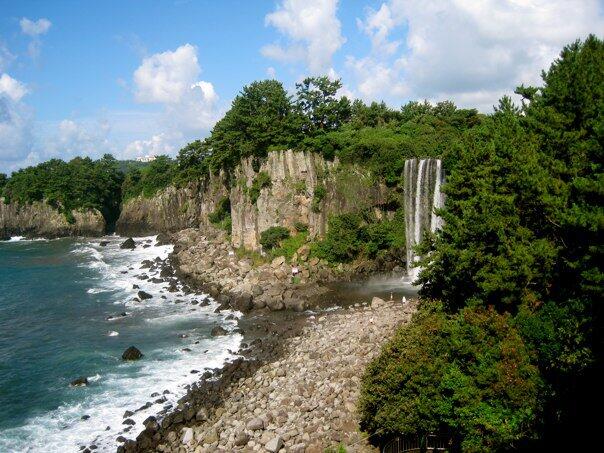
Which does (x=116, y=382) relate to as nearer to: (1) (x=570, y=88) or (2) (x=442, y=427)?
(2) (x=442, y=427)

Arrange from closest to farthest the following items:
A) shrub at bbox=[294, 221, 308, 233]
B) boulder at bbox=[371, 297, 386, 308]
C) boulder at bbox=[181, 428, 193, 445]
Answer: boulder at bbox=[181, 428, 193, 445], boulder at bbox=[371, 297, 386, 308], shrub at bbox=[294, 221, 308, 233]

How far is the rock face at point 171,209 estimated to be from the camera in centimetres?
7050

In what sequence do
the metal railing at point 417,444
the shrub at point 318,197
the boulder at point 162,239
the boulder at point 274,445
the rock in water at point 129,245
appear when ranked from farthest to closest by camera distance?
the boulder at point 162,239 < the rock in water at point 129,245 < the shrub at point 318,197 < the boulder at point 274,445 < the metal railing at point 417,444

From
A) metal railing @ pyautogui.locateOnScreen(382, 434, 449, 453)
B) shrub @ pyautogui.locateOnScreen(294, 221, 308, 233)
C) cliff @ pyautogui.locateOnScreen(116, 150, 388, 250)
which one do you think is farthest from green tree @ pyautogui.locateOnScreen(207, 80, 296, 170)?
metal railing @ pyautogui.locateOnScreen(382, 434, 449, 453)

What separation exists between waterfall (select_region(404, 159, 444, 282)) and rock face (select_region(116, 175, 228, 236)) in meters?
33.2

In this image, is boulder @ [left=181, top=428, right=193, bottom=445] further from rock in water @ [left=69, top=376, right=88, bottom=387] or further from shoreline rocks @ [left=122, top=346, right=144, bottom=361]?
shoreline rocks @ [left=122, top=346, right=144, bottom=361]

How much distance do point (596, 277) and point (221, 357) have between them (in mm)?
23000

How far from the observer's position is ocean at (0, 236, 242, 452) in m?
23.3

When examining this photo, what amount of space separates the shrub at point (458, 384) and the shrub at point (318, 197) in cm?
2947

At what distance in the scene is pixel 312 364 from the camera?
26.2 meters

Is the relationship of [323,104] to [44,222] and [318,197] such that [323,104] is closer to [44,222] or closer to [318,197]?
[318,197]

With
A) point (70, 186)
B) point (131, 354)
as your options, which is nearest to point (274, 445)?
point (131, 354)

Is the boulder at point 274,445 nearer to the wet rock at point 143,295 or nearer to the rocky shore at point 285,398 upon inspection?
the rocky shore at point 285,398

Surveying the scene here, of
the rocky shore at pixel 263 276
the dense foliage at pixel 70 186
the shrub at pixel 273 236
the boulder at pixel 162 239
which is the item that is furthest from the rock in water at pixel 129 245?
the shrub at pixel 273 236
